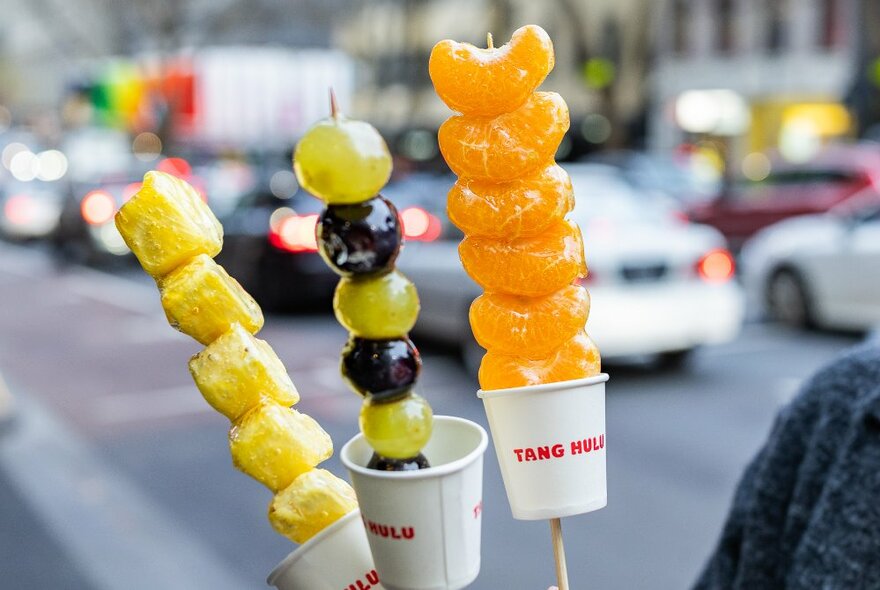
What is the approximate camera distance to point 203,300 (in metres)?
1.03

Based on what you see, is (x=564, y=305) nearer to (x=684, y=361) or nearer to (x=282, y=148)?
(x=684, y=361)

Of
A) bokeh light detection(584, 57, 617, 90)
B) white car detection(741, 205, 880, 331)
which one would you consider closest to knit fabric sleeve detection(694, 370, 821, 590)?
white car detection(741, 205, 880, 331)

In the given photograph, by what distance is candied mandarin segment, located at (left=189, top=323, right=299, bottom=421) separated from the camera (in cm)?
104

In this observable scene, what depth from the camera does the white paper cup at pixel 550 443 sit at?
1105 mm

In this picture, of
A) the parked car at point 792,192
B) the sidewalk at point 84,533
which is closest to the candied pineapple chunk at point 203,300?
the sidewalk at point 84,533

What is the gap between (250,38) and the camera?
3894cm

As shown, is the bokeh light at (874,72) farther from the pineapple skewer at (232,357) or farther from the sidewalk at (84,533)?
the pineapple skewer at (232,357)

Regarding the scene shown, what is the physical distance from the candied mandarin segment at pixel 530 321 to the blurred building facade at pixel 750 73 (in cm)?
2970

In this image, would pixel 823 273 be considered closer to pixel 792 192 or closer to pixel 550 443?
pixel 792 192

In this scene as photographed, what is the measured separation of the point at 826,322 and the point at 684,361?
2.01 metres

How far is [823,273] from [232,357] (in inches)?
373

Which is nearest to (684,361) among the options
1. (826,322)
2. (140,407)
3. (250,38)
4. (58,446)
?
(826,322)

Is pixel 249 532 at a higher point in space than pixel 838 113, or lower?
higher

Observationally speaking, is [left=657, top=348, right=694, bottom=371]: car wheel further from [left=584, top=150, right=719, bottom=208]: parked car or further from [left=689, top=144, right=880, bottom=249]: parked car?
[left=584, top=150, right=719, bottom=208]: parked car
